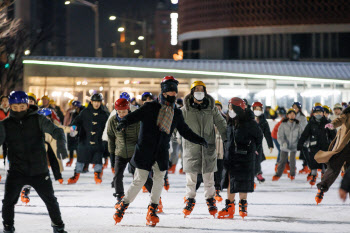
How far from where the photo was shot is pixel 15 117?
770cm

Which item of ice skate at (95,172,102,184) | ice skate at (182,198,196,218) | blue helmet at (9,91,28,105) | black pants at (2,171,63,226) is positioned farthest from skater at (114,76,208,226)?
ice skate at (95,172,102,184)

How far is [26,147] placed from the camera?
7.70 metres

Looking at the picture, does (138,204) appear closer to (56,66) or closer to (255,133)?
(255,133)

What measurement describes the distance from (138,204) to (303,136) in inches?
168

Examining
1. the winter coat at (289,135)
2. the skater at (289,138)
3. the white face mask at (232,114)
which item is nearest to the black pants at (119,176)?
the white face mask at (232,114)

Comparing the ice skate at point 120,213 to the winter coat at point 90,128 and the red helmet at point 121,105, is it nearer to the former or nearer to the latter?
the red helmet at point 121,105

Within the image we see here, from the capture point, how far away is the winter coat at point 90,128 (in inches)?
584

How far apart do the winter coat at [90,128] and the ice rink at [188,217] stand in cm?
96

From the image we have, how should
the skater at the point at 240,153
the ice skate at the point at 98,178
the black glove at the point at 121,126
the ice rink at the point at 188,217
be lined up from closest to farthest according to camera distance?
1. the black glove at the point at 121,126
2. the ice rink at the point at 188,217
3. the skater at the point at 240,153
4. the ice skate at the point at 98,178

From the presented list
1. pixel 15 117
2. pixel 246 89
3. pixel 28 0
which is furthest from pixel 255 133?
pixel 28 0

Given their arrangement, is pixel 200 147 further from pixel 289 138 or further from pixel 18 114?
pixel 289 138

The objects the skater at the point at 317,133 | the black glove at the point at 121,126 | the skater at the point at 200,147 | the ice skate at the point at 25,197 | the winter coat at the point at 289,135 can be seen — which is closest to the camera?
the black glove at the point at 121,126

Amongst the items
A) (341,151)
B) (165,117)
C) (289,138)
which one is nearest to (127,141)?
(165,117)

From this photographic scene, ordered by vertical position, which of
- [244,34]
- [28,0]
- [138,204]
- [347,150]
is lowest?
[138,204]
